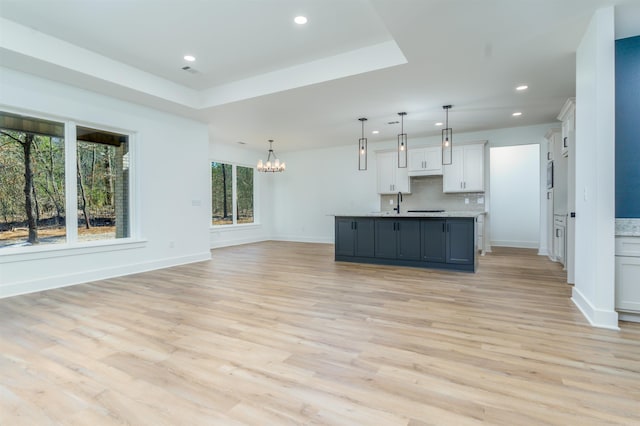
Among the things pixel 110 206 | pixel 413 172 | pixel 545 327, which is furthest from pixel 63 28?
pixel 413 172

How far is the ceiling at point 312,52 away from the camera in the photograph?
307 cm

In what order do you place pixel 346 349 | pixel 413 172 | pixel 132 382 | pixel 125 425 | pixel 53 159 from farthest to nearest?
pixel 413 172
pixel 53 159
pixel 346 349
pixel 132 382
pixel 125 425

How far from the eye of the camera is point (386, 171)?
8.19 m

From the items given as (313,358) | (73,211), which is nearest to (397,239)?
(313,358)

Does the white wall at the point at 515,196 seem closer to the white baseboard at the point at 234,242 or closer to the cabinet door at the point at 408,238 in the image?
the cabinet door at the point at 408,238

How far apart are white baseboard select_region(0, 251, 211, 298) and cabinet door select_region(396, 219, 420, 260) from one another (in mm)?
3952

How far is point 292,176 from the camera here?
32.9ft

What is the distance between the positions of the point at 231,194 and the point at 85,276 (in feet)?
15.5

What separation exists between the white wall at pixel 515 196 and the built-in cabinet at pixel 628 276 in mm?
5421

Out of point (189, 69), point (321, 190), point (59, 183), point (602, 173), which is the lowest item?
point (602, 173)

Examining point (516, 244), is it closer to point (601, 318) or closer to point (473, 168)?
point (473, 168)

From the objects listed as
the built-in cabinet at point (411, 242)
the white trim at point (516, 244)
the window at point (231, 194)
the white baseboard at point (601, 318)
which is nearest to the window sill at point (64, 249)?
the window at point (231, 194)

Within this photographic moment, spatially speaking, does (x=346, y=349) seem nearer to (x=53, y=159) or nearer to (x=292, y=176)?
(x=53, y=159)

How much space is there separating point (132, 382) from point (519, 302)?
3.68 m
